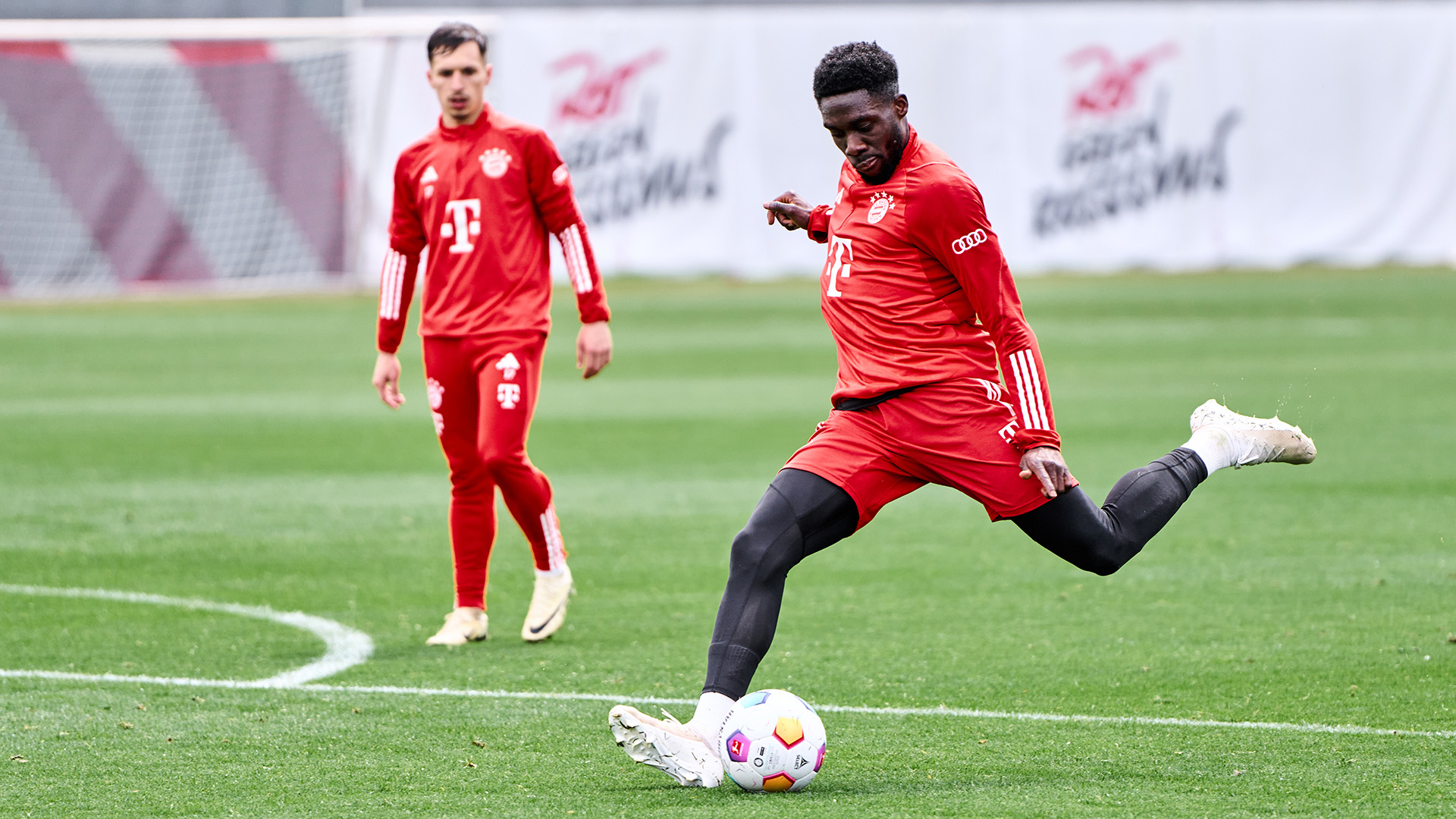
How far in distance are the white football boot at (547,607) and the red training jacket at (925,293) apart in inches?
87.1

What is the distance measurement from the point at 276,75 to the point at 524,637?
21120 millimetres

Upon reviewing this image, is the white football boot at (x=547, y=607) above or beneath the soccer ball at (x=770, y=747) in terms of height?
beneath

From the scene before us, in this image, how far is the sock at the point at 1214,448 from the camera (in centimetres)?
553

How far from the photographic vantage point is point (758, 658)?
4.81m

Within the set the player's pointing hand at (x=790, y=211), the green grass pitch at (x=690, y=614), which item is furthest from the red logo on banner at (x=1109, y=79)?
the player's pointing hand at (x=790, y=211)

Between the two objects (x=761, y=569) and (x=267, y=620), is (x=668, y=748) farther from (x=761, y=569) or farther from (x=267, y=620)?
(x=267, y=620)

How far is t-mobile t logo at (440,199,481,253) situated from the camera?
22.7 feet

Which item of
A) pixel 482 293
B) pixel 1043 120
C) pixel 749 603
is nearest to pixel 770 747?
pixel 749 603

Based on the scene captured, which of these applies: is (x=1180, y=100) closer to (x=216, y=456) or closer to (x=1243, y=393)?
(x=1243, y=393)

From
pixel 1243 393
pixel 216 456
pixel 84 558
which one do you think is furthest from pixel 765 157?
pixel 84 558

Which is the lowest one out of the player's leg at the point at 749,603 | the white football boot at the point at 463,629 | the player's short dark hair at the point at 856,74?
the white football boot at the point at 463,629

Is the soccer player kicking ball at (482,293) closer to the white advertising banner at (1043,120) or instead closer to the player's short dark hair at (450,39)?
the player's short dark hair at (450,39)

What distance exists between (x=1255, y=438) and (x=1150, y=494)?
1.91ft

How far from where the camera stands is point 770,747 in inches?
183
